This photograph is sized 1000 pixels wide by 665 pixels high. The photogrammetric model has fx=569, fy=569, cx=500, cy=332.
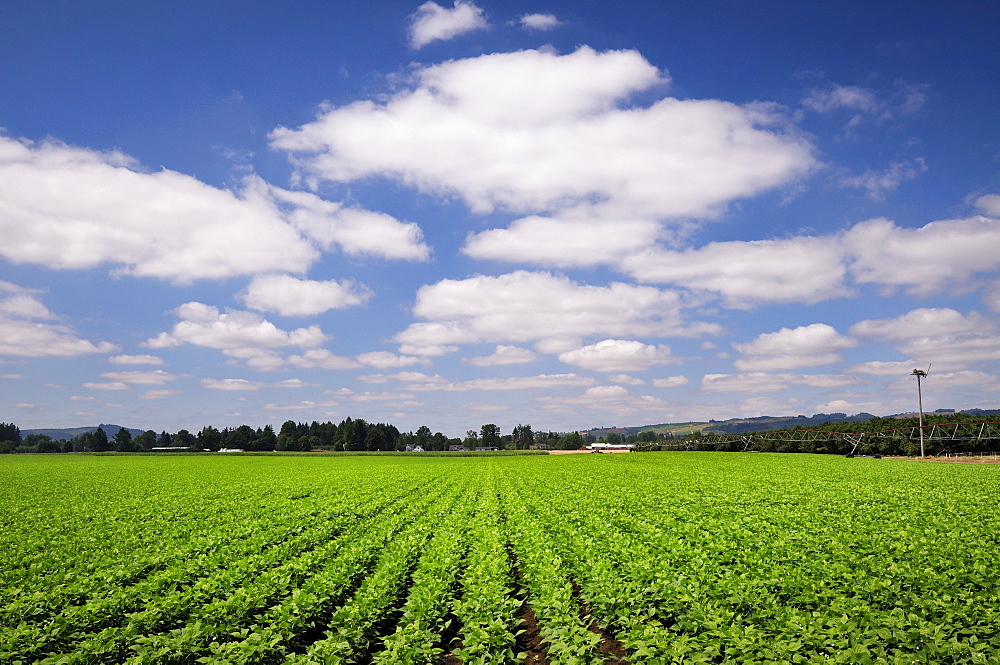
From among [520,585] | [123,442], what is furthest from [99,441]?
[520,585]

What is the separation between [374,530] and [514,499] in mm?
13740

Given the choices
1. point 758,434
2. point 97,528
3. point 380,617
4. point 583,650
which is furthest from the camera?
point 758,434

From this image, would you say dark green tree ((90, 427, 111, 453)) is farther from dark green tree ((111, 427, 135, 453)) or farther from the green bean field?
the green bean field

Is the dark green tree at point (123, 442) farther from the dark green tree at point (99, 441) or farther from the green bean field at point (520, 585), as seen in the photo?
the green bean field at point (520, 585)

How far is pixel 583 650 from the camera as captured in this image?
8875mm

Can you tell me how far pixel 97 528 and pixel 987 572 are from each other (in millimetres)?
30240

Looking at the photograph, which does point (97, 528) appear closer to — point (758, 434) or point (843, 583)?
point (843, 583)

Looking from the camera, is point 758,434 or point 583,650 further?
point 758,434

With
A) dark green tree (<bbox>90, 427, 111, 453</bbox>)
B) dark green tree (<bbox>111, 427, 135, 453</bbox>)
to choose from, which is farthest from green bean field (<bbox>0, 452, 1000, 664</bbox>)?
dark green tree (<bbox>90, 427, 111, 453</bbox>)

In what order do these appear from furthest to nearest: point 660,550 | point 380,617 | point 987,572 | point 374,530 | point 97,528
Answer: point 97,528
point 374,530
point 660,550
point 987,572
point 380,617

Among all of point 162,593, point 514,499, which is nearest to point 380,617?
point 162,593

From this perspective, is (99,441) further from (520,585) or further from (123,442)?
(520,585)

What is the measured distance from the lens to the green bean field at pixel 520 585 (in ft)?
30.7

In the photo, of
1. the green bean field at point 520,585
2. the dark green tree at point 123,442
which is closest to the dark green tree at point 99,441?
the dark green tree at point 123,442
